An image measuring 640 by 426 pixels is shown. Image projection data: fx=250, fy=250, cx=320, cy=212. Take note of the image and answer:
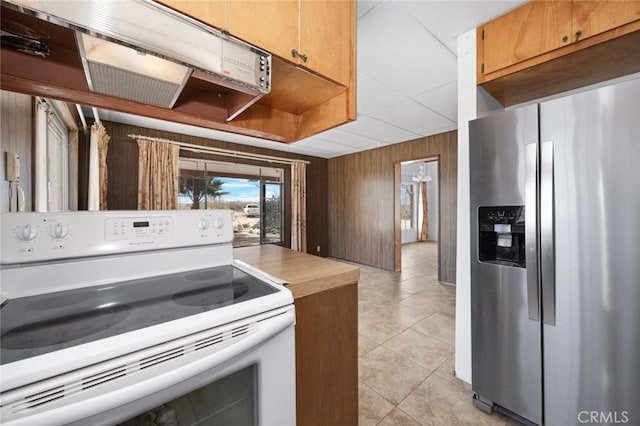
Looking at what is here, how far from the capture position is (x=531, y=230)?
131 centimetres

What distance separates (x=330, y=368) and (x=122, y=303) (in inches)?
33.0

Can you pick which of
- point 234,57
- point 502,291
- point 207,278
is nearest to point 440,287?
point 502,291

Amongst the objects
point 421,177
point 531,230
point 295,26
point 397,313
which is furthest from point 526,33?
point 421,177

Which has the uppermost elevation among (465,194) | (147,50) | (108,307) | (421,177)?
(421,177)

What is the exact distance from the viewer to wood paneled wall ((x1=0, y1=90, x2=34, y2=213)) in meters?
1.10

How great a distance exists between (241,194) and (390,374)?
3.99 metres

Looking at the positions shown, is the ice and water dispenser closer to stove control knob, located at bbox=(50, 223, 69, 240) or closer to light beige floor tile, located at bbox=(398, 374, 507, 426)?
light beige floor tile, located at bbox=(398, 374, 507, 426)

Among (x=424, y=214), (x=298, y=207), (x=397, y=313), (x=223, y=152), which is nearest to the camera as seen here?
(x=397, y=313)

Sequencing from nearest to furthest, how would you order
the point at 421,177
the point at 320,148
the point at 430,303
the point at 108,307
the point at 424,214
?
the point at 108,307 → the point at 430,303 → the point at 320,148 → the point at 421,177 → the point at 424,214

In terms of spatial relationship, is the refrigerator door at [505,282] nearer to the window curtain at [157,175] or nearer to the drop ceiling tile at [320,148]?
the drop ceiling tile at [320,148]

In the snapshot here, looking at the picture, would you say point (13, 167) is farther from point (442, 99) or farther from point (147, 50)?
point (442, 99)

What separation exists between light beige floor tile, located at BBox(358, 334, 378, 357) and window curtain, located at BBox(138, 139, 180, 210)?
3.39 metres

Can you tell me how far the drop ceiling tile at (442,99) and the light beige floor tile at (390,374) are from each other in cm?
264

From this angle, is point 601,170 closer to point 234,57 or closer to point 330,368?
point 330,368
